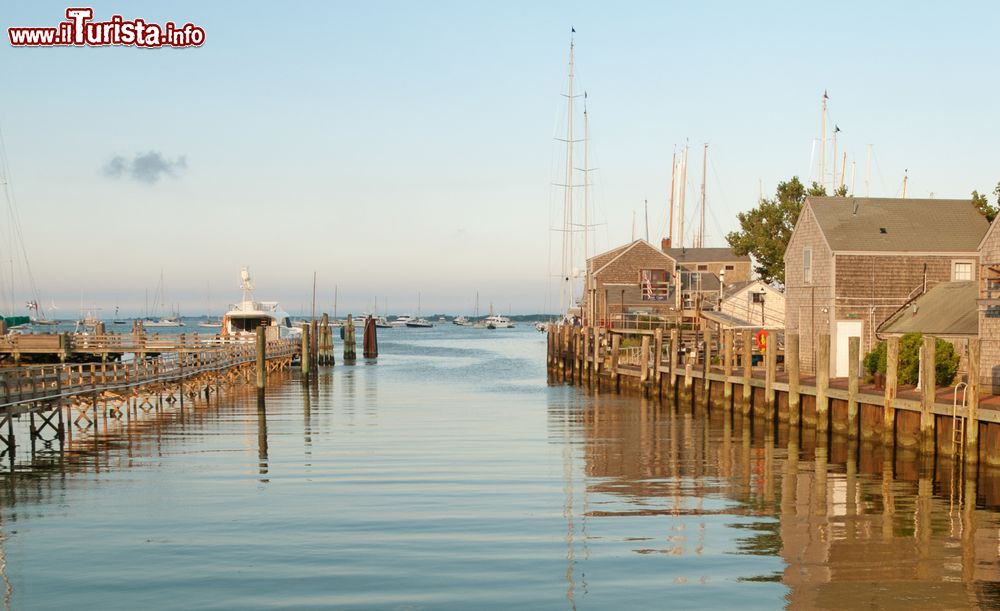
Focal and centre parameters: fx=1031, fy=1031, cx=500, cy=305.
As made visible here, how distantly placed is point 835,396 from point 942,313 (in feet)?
22.2

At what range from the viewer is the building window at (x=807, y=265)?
4394cm

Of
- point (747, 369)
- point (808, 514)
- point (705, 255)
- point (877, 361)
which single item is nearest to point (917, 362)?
point (877, 361)

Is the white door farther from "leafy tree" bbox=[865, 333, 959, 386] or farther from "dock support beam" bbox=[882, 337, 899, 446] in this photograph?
"dock support beam" bbox=[882, 337, 899, 446]

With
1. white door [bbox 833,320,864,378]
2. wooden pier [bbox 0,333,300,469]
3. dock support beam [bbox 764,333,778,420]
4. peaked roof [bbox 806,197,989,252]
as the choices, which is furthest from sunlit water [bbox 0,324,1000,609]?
peaked roof [bbox 806,197,989,252]

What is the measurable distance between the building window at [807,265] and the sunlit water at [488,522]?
9331 mm

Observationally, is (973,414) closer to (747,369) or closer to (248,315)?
(747,369)

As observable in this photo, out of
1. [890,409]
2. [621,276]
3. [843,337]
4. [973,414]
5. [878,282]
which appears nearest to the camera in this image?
[973,414]

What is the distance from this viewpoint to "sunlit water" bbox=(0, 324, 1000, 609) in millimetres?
16125

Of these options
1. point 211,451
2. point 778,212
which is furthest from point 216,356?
point 778,212

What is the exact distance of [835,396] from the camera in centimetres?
3328

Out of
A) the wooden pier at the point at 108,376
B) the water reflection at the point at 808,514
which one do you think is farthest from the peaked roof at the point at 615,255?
the water reflection at the point at 808,514

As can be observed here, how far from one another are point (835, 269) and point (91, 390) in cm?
2897

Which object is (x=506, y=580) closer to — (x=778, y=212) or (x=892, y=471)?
(x=892, y=471)

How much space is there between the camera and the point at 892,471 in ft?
88.7
